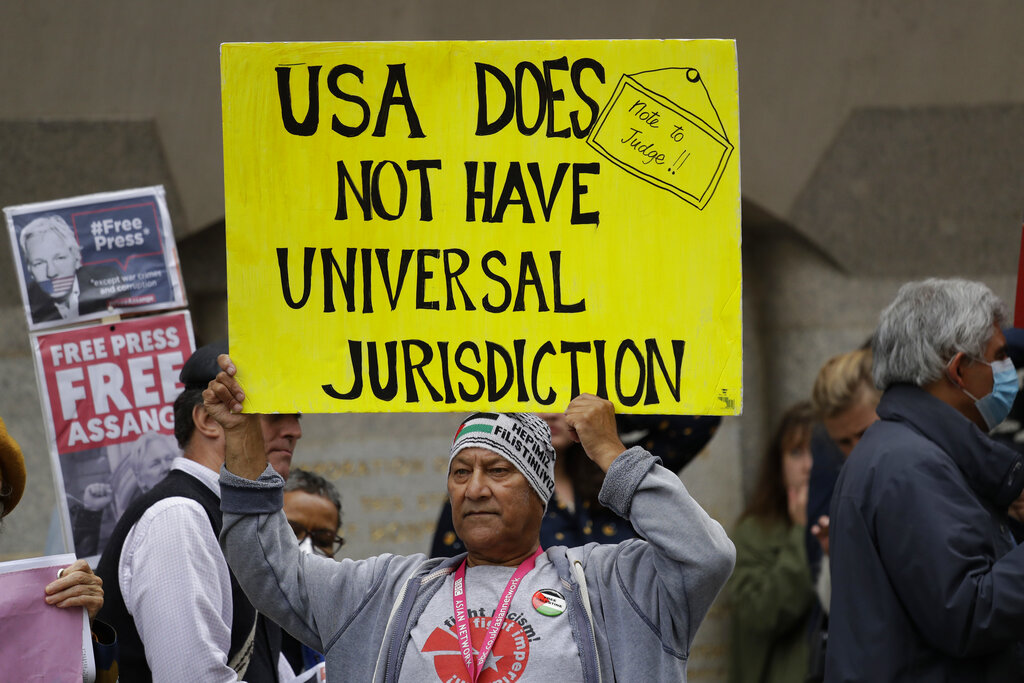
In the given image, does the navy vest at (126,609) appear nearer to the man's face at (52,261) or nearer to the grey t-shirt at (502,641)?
the grey t-shirt at (502,641)

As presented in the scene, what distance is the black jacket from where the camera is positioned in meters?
2.55

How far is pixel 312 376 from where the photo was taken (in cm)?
245

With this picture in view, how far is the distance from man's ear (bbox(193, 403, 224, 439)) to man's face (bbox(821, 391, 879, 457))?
97.7 inches

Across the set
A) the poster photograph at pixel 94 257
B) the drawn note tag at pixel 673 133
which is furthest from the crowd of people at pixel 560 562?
the poster photograph at pixel 94 257

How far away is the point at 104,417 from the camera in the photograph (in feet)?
12.3

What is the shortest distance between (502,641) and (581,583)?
19 cm

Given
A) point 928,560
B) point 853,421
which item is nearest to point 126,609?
point 928,560

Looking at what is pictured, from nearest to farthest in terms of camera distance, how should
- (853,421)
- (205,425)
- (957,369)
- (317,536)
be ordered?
(957,369) < (205,425) < (317,536) < (853,421)

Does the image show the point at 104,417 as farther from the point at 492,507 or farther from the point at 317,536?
the point at 492,507

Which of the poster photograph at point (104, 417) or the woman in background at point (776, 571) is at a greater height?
the poster photograph at point (104, 417)

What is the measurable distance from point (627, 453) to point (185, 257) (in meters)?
3.97

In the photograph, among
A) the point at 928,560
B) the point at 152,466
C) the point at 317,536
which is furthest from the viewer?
the point at 317,536

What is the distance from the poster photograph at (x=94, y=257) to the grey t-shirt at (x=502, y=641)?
1.88 metres

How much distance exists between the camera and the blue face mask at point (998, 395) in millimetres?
2871
